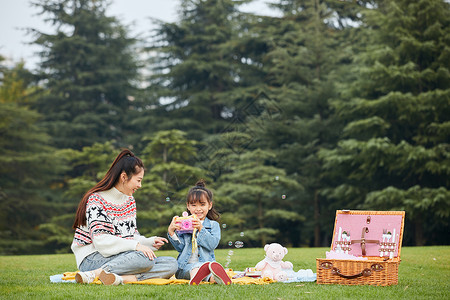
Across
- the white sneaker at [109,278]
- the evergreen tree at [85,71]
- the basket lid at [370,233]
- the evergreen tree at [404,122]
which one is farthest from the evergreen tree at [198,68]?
the white sneaker at [109,278]

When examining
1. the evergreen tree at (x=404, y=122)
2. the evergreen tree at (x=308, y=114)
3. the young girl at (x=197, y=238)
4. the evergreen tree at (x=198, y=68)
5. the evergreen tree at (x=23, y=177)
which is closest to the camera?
the young girl at (x=197, y=238)

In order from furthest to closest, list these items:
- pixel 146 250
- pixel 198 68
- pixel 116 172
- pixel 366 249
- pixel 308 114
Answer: pixel 198 68
pixel 308 114
pixel 366 249
pixel 116 172
pixel 146 250

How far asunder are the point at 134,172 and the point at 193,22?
65.6 ft

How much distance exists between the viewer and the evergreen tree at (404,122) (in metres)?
15.9

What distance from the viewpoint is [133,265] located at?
17.1 ft

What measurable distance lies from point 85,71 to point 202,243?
68.9 ft

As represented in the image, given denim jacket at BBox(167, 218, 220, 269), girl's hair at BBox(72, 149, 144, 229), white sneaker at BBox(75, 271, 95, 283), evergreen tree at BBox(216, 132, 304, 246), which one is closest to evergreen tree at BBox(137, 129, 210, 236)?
evergreen tree at BBox(216, 132, 304, 246)

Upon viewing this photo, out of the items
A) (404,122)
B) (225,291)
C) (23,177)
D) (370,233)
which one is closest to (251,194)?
(404,122)

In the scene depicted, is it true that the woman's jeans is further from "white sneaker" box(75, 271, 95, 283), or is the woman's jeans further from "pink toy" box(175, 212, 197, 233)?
"pink toy" box(175, 212, 197, 233)

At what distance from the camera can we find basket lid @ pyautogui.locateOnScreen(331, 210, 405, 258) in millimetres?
5723

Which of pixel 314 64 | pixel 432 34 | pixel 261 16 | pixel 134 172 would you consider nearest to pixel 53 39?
pixel 261 16

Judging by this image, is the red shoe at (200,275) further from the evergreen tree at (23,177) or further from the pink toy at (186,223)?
the evergreen tree at (23,177)

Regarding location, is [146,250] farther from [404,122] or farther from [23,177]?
[23,177]

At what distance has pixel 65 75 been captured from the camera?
24984 millimetres
